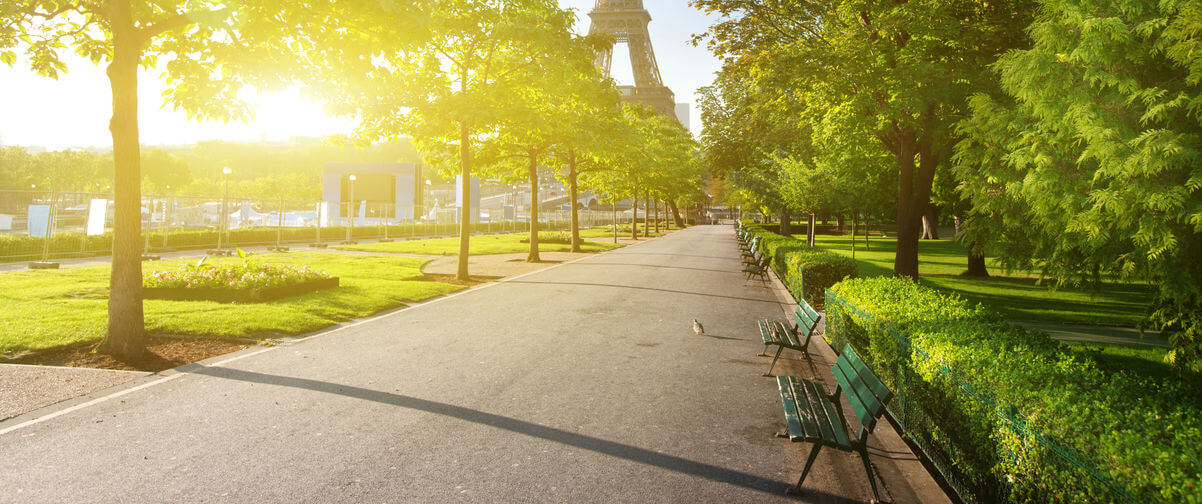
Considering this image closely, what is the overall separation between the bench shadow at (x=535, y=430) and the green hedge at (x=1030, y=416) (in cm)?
98

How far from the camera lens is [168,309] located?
1037 cm

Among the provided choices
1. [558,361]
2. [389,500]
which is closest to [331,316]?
[558,361]

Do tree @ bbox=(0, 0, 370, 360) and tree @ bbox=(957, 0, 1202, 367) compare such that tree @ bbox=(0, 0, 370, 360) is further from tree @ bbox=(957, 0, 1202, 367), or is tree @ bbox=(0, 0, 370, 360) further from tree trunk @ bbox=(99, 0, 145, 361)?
tree @ bbox=(957, 0, 1202, 367)

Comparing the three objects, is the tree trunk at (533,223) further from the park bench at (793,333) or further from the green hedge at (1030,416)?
the green hedge at (1030,416)

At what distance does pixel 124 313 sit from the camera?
7512mm

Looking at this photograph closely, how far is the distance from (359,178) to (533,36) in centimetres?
5425

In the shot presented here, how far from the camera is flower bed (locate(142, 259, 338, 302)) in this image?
11867 mm

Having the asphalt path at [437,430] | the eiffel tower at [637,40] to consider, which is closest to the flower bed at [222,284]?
the asphalt path at [437,430]

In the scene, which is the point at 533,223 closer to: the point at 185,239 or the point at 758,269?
the point at 758,269

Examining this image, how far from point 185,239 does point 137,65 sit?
2215 centimetres

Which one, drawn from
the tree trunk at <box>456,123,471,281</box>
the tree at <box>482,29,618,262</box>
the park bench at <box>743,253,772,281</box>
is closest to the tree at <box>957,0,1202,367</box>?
the park bench at <box>743,253,772,281</box>

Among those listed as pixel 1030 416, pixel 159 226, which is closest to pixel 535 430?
pixel 1030 416

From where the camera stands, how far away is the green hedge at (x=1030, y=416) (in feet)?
9.58

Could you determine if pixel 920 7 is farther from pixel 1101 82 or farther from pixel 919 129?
pixel 1101 82
